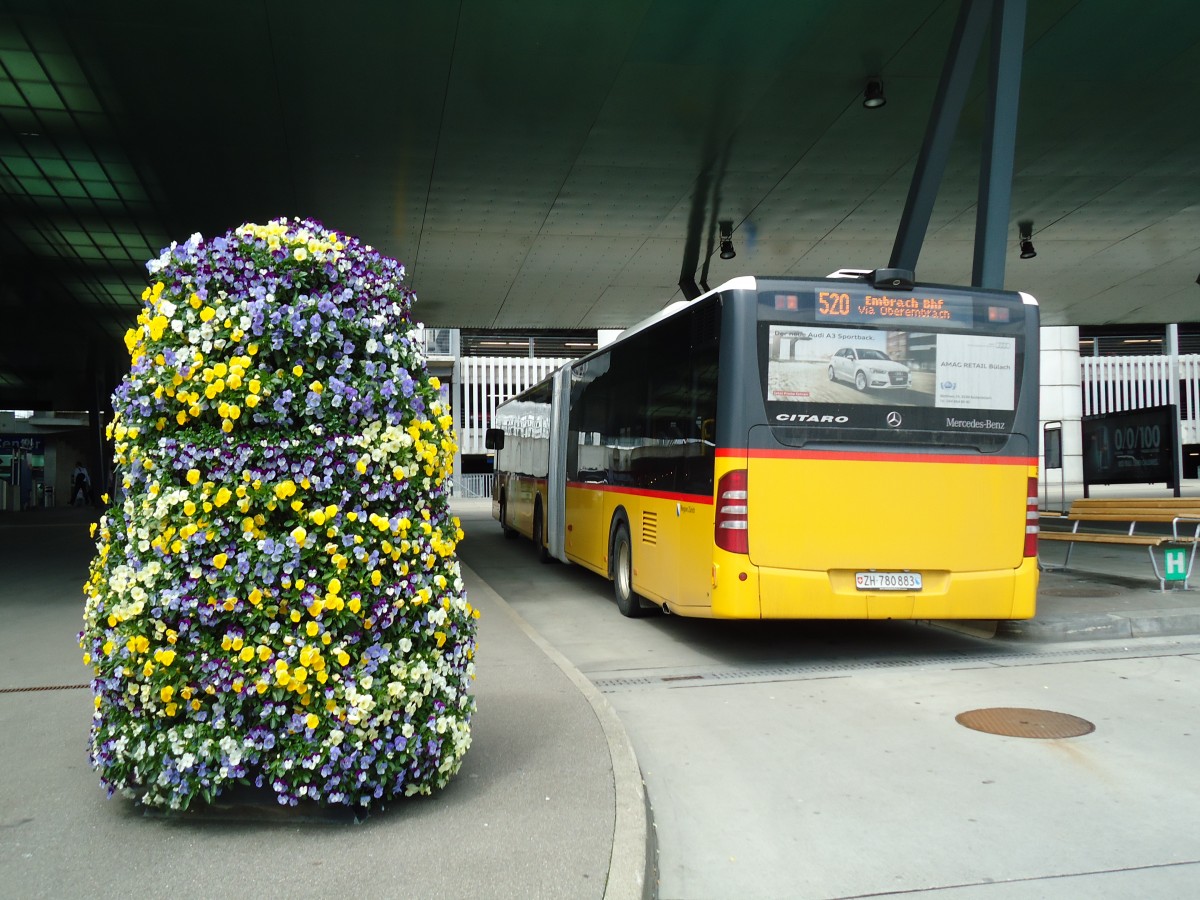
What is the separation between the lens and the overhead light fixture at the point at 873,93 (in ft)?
46.9

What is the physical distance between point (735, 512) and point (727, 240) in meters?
14.4

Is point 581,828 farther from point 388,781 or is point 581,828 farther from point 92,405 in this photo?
point 92,405

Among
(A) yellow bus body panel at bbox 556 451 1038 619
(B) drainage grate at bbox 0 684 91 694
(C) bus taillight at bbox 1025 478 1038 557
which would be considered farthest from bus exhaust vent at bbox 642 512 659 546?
(B) drainage grate at bbox 0 684 91 694

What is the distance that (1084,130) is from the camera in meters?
16.6

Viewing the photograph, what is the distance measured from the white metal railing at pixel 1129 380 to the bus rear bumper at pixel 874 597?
76.8 m

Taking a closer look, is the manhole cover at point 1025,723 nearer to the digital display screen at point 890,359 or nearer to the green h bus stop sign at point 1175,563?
the digital display screen at point 890,359

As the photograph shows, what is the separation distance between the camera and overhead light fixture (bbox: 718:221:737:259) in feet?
70.2

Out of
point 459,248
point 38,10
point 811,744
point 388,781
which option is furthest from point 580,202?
point 388,781

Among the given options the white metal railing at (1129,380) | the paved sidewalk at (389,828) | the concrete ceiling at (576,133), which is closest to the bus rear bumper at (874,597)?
the paved sidewalk at (389,828)

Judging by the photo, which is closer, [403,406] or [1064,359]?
[403,406]

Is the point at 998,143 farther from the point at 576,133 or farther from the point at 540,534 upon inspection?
the point at 540,534

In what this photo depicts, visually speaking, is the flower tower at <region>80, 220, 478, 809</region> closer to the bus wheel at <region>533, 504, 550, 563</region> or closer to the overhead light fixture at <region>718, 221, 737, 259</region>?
the bus wheel at <region>533, 504, 550, 563</region>

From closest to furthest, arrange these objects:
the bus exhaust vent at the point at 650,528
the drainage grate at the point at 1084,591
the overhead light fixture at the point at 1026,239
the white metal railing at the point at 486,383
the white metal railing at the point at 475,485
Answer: the bus exhaust vent at the point at 650,528, the drainage grate at the point at 1084,591, the overhead light fixture at the point at 1026,239, the white metal railing at the point at 475,485, the white metal railing at the point at 486,383

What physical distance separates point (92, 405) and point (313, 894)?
159 feet
